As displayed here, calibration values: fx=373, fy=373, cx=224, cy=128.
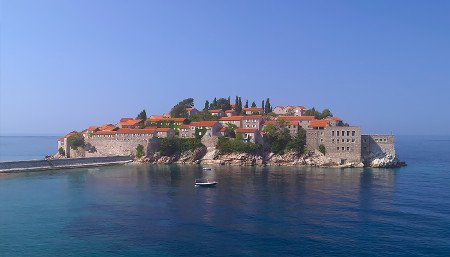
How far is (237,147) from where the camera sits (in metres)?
71.6

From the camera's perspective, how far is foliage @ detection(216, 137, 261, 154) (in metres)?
71.3

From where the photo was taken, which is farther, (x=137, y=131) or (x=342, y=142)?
(x=137, y=131)

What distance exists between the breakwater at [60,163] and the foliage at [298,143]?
107 ft

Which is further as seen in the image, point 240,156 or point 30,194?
point 240,156

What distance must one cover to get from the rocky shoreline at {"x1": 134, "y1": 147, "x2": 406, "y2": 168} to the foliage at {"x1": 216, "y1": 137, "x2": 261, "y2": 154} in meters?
0.78

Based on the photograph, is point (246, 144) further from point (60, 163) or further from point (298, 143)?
point (60, 163)

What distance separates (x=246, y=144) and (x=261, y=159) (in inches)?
160

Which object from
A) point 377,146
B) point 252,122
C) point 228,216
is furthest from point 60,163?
point 377,146

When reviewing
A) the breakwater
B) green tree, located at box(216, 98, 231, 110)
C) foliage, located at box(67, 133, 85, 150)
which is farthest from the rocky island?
green tree, located at box(216, 98, 231, 110)

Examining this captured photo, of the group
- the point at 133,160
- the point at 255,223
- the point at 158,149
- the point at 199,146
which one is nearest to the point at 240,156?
the point at 199,146

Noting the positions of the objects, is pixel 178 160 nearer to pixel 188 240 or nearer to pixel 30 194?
pixel 30 194

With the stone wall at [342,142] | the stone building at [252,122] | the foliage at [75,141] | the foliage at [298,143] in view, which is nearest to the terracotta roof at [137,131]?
the foliage at [75,141]

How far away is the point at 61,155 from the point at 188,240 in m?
70.5

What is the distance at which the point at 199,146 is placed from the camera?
246 feet
